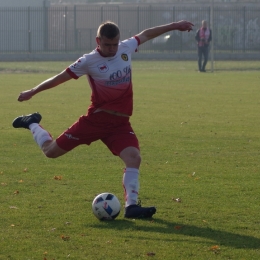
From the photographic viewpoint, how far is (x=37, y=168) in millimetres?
9625

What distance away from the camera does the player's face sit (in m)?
6.76

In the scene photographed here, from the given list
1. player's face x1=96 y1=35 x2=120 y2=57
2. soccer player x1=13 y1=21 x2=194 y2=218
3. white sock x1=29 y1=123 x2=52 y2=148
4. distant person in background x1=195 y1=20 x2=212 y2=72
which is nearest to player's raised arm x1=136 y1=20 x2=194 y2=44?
soccer player x1=13 y1=21 x2=194 y2=218

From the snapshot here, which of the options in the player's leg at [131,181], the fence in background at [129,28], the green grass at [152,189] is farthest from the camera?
the fence in background at [129,28]

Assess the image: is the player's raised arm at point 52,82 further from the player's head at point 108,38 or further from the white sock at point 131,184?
the white sock at point 131,184

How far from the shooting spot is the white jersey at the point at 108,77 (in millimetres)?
6977

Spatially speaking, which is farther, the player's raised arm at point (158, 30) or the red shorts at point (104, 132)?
the player's raised arm at point (158, 30)

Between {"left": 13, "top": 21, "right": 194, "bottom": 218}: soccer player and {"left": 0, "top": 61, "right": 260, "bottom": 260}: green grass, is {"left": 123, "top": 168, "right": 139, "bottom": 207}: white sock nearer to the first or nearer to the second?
{"left": 13, "top": 21, "right": 194, "bottom": 218}: soccer player

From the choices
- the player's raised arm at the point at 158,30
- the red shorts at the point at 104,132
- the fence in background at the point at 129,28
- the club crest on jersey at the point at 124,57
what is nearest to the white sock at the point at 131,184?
the red shorts at the point at 104,132

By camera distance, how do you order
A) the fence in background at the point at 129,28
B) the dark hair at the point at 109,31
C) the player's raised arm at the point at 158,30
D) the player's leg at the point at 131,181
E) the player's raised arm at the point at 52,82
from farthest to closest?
1. the fence in background at the point at 129,28
2. the player's raised arm at the point at 158,30
3. the player's raised arm at the point at 52,82
4. the player's leg at the point at 131,181
5. the dark hair at the point at 109,31

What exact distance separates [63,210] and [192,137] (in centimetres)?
570

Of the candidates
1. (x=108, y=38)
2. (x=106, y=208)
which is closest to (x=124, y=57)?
(x=108, y=38)

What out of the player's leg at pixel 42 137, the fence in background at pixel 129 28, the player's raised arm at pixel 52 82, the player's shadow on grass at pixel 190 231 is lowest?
the player's shadow on grass at pixel 190 231

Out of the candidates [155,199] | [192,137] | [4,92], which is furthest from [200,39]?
[155,199]

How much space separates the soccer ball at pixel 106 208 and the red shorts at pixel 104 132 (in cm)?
53
